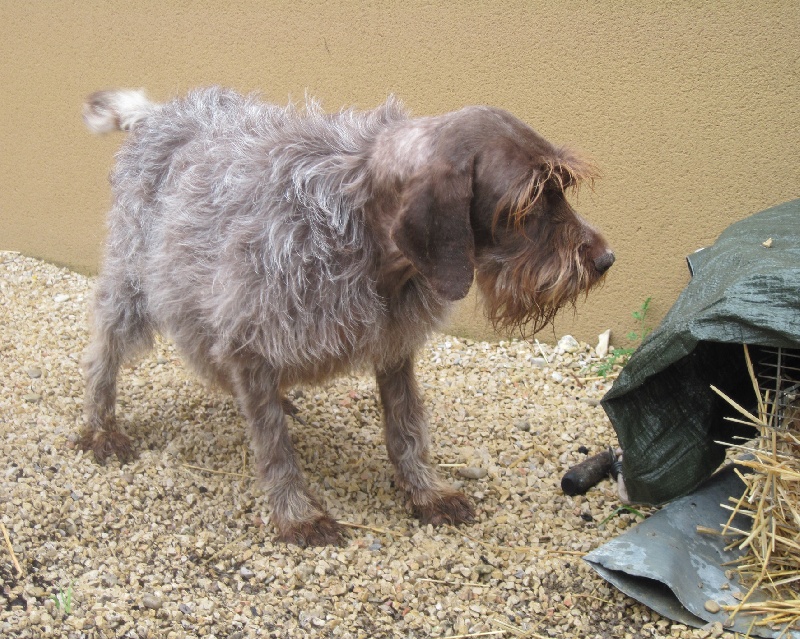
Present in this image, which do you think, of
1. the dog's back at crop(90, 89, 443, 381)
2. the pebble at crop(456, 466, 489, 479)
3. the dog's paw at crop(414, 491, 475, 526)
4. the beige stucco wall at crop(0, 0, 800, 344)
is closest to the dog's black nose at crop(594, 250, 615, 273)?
the dog's back at crop(90, 89, 443, 381)

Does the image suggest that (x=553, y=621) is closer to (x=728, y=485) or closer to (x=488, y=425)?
(x=728, y=485)

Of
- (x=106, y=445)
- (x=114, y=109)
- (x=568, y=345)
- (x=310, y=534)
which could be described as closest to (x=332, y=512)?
(x=310, y=534)

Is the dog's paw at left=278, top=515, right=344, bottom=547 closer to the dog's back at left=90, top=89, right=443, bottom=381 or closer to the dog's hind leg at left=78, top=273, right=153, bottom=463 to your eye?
the dog's back at left=90, top=89, right=443, bottom=381

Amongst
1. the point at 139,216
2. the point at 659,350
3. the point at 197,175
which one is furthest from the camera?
the point at 139,216

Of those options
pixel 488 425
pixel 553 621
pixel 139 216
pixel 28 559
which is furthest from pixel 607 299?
pixel 28 559

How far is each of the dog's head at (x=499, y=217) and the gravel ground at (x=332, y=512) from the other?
1264mm

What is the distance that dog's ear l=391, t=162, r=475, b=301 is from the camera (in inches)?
112

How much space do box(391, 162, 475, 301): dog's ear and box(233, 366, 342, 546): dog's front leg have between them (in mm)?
1082

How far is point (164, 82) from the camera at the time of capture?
6094 millimetres

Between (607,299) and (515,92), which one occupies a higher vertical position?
Result: (515,92)

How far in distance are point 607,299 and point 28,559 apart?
3591 mm

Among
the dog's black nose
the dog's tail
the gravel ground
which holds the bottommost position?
the gravel ground

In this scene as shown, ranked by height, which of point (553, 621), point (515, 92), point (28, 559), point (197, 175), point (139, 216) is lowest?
point (28, 559)

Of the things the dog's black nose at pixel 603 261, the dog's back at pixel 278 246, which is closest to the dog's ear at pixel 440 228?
the dog's back at pixel 278 246
